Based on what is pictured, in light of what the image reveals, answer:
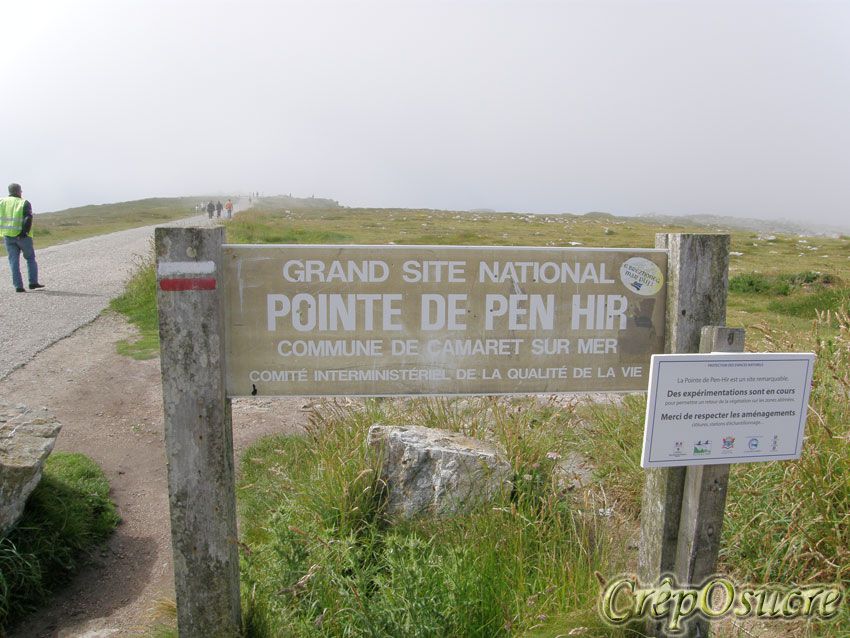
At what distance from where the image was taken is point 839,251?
32.9m

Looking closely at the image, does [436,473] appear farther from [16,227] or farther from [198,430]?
[16,227]

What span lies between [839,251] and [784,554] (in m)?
35.2

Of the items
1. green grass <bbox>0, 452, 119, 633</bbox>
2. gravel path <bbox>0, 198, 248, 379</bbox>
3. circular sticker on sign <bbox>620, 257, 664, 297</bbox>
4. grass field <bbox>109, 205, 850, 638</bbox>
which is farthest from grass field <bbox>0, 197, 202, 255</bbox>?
circular sticker on sign <bbox>620, 257, 664, 297</bbox>

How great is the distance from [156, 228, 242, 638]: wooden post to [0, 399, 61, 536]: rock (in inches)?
69.2

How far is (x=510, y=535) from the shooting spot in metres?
3.21

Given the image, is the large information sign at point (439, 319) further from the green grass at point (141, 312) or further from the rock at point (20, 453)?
the green grass at point (141, 312)

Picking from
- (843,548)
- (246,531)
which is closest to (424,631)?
(246,531)

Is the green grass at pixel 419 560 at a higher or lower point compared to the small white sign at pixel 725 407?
lower

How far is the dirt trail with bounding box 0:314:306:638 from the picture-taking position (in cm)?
373

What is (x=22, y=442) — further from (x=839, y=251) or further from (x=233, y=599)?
(x=839, y=251)

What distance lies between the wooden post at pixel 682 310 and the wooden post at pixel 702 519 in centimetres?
7

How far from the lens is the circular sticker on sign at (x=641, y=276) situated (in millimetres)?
2809

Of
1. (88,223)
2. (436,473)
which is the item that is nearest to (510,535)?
(436,473)

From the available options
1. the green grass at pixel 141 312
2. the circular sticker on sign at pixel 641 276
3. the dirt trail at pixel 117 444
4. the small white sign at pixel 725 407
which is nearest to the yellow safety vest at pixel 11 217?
the green grass at pixel 141 312
